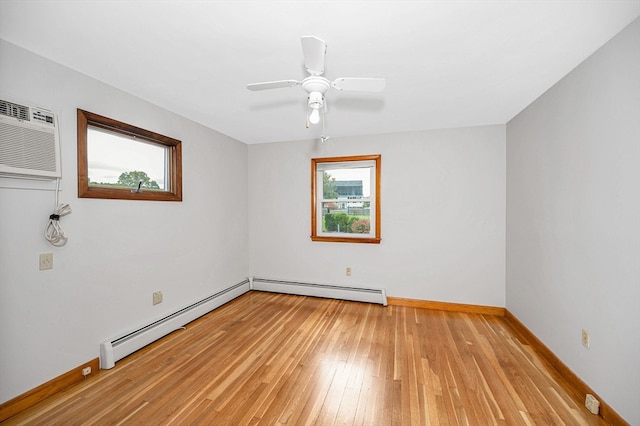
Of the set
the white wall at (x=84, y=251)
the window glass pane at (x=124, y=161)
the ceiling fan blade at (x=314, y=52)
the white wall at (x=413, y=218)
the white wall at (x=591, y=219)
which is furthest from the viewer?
the white wall at (x=413, y=218)

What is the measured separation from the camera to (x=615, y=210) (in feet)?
5.25

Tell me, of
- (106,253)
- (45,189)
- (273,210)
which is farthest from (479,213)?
(45,189)

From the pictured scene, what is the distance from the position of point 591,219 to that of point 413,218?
1900 millimetres

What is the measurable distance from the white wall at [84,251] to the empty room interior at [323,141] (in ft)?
0.05

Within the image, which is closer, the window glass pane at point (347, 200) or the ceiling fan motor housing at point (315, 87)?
the ceiling fan motor housing at point (315, 87)

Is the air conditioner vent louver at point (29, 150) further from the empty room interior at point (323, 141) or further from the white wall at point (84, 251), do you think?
the white wall at point (84, 251)

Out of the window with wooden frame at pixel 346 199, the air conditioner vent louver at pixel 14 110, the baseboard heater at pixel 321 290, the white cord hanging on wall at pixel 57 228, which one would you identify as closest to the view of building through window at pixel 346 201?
the window with wooden frame at pixel 346 199

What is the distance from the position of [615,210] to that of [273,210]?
3724 millimetres

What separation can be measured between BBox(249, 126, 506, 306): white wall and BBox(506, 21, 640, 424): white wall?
623 mm

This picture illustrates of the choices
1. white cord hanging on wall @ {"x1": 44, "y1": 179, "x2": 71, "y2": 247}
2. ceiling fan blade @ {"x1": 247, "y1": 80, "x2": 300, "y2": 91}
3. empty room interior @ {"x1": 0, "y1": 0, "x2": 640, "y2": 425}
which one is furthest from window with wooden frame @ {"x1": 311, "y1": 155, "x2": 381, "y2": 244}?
white cord hanging on wall @ {"x1": 44, "y1": 179, "x2": 71, "y2": 247}

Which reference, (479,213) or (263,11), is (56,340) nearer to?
(263,11)

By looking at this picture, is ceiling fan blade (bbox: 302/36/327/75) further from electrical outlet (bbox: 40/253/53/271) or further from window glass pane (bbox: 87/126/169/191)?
electrical outlet (bbox: 40/253/53/271)

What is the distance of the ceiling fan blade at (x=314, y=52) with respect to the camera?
129 centimetres

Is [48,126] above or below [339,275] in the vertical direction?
above
